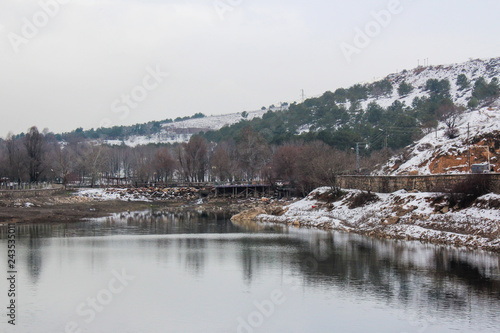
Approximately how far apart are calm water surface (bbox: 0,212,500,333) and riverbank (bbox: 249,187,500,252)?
7.31ft

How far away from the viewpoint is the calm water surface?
72.7ft

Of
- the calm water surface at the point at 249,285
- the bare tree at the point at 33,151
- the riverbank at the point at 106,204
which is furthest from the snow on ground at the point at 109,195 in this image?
the calm water surface at the point at 249,285

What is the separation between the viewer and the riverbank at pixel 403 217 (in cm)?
3962

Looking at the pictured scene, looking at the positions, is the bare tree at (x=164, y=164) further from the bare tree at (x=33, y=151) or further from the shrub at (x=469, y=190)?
the shrub at (x=469, y=190)

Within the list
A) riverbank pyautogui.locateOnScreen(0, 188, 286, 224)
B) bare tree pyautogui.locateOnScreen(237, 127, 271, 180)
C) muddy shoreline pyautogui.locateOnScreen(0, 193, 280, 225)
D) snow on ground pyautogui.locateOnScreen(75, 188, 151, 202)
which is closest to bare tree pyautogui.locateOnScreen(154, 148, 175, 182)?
bare tree pyautogui.locateOnScreen(237, 127, 271, 180)

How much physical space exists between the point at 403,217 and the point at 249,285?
23.9 meters

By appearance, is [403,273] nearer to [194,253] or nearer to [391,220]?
[194,253]

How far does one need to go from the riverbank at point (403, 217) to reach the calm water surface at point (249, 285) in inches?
87.8

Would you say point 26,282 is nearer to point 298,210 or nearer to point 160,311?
point 160,311

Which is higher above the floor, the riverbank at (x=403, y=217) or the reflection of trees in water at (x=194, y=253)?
the riverbank at (x=403, y=217)

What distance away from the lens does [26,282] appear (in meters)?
28.9

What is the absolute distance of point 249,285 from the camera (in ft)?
94.2

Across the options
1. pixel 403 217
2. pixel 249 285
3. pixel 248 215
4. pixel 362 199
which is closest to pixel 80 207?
pixel 248 215

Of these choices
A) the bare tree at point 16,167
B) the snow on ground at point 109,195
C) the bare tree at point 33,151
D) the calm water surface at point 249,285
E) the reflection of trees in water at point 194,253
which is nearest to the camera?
the calm water surface at point 249,285
